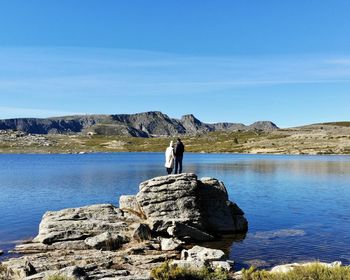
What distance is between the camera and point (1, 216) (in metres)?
44.3

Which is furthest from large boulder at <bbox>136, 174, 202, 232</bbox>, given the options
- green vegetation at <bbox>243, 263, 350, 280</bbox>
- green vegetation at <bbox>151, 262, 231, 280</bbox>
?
green vegetation at <bbox>243, 263, 350, 280</bbox>

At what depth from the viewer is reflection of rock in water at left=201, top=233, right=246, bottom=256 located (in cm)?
3238

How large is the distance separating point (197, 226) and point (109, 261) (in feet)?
39.4

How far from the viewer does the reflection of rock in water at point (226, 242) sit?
32.4 meters

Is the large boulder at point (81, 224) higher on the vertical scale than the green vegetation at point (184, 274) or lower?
lower

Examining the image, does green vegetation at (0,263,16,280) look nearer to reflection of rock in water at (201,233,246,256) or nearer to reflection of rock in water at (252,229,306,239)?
reflection of rock in water at (201,233,246,256)

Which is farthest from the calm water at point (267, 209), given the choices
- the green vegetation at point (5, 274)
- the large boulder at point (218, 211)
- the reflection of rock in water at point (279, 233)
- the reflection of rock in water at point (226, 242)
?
the green vegetation at point (5, 274)

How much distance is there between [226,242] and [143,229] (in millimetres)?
7254

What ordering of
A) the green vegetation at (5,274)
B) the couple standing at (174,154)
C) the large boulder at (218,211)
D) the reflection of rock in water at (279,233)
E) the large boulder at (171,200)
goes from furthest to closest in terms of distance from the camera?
the couple standing at (174,154)
the large boulder at (218,211)
the reflection of rock in water at (279,233)
the large boulder at (171,200)
the green vegetation at (5,274)

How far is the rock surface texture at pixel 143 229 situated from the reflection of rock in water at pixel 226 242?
89cm

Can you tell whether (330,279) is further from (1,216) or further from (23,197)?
(23,197)

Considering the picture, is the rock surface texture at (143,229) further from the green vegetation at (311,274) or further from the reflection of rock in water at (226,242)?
the green vegetation at (311,274)

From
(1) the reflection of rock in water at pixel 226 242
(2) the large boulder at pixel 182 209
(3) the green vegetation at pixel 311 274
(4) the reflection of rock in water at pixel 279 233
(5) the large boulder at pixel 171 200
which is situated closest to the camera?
(3) the green vegetation at pixel 311 274

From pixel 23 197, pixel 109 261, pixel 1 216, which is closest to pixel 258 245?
pixel 109 261
